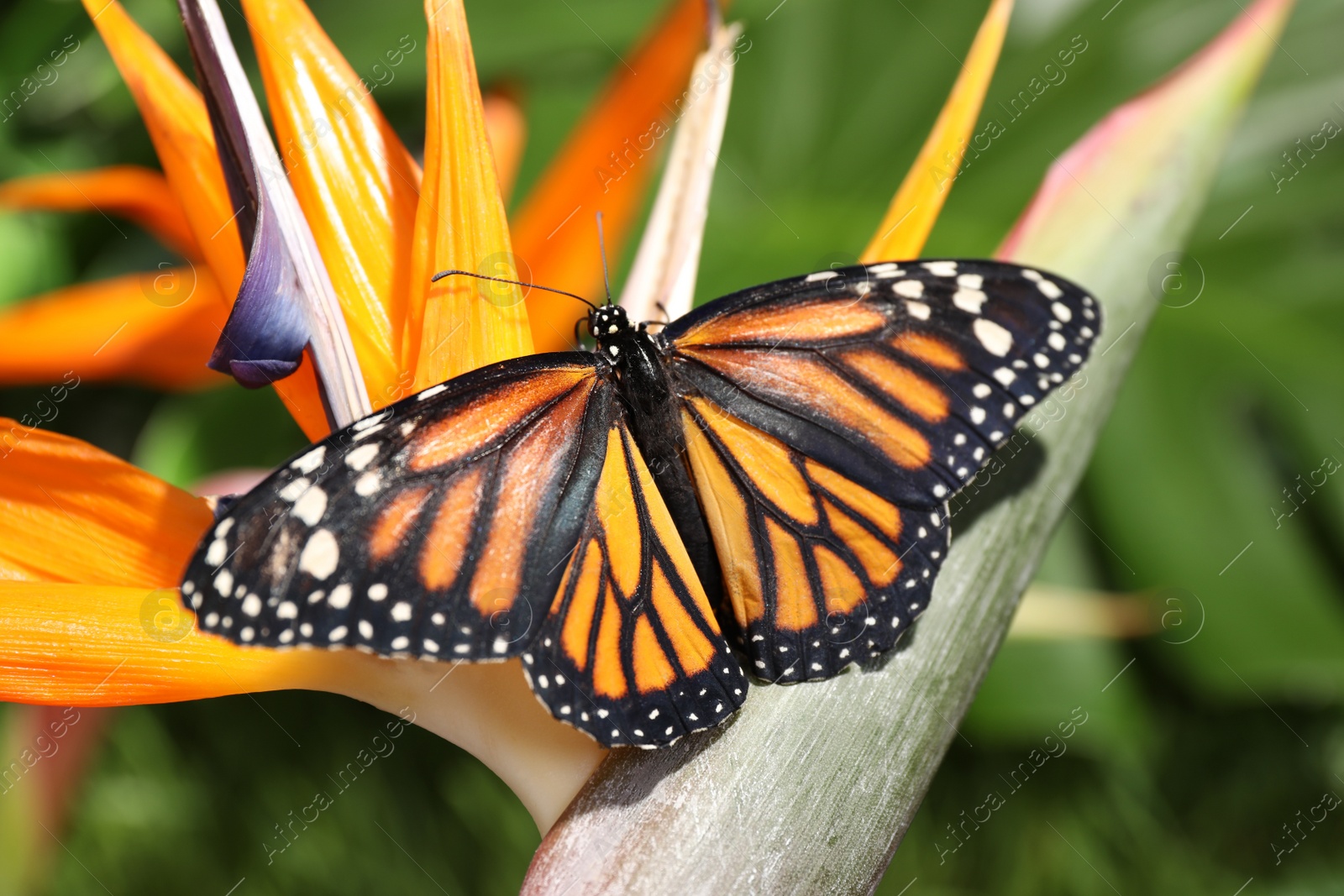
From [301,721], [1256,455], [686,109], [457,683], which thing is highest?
[686,109]

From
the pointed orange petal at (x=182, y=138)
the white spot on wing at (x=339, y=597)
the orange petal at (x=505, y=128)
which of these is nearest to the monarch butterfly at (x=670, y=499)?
the white spot on wing at (x=339, y=597)

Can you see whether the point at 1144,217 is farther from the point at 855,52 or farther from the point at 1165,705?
the point at 1165,705

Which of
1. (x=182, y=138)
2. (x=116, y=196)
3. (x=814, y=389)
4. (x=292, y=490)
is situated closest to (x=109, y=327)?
(x=116, y=196)

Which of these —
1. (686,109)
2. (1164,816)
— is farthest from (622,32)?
(1164,816)

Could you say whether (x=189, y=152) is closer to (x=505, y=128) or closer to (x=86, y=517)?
(x=86, y=517)

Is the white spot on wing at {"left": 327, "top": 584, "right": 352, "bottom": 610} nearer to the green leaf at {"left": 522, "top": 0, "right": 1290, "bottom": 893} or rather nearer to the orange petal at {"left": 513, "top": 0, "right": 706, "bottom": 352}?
the green leaf at {"left": 522, "top": 0, "right": 1290, "bottom": 893}

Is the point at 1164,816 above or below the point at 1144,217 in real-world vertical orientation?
below

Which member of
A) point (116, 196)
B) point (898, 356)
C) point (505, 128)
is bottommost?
point (898, 356)
